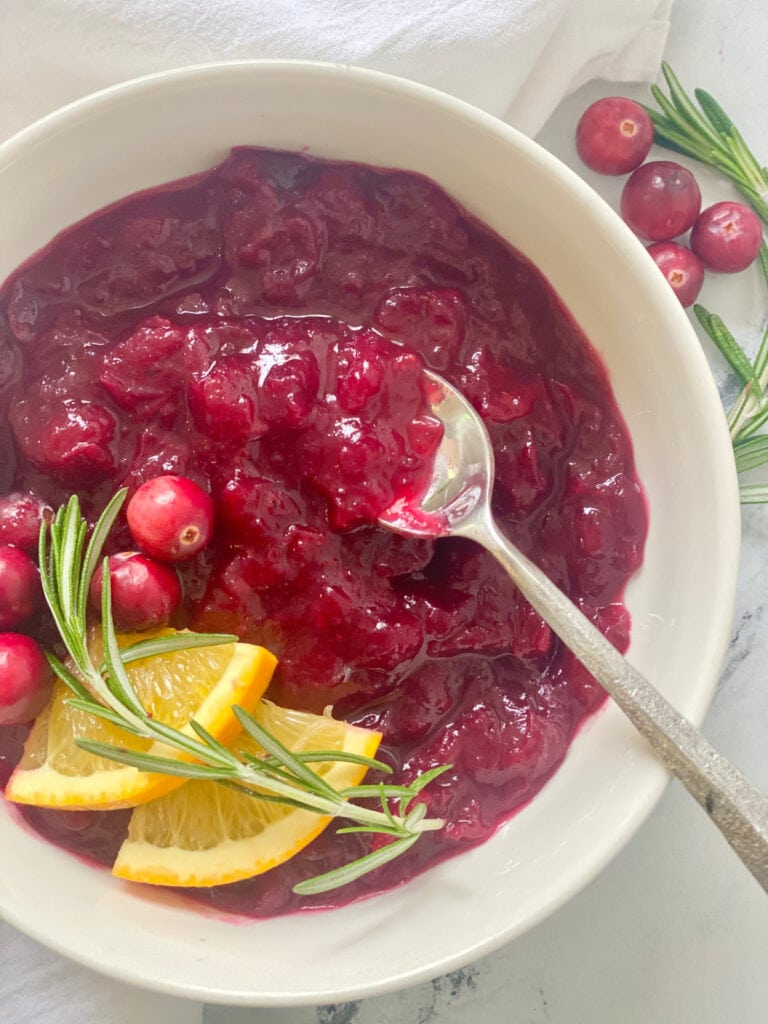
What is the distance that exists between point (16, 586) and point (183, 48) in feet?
2.76

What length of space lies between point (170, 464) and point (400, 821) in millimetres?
600

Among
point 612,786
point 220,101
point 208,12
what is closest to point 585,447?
point 612,786

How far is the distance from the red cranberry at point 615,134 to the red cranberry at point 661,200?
0.04m

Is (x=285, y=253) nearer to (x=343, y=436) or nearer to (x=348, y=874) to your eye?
(x=343, y=436)

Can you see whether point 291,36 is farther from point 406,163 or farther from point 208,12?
point 406,163

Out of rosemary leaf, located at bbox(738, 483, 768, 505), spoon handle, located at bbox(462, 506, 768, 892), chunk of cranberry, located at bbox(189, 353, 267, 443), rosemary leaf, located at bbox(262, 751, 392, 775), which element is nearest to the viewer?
spoon handle, located at bbox(462, 506, 768, 892)

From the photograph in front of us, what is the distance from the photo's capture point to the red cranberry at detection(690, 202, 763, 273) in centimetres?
156

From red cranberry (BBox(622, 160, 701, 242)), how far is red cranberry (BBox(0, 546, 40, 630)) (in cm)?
113

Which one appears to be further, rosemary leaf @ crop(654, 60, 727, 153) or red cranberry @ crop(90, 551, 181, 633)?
rosemary leaf @ crop(654, 60, 727, 153)

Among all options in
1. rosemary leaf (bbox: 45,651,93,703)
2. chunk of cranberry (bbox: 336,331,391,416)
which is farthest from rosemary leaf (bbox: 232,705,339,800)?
chunk of cranberry (bbox: 336,331,391,416)

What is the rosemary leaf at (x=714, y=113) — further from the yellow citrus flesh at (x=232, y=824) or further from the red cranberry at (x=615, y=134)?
the yellow citrus flesh at (x=232, y=824)

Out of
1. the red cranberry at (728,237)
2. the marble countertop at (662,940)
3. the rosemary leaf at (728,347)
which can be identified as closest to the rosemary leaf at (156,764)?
the marble countertop at (662,940)

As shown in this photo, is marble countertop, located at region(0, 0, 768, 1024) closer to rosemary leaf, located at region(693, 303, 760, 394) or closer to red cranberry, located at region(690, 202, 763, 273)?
rosemary leaf, located at region(693, 303, 760, 394)

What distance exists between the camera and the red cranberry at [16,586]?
129 centimetres
